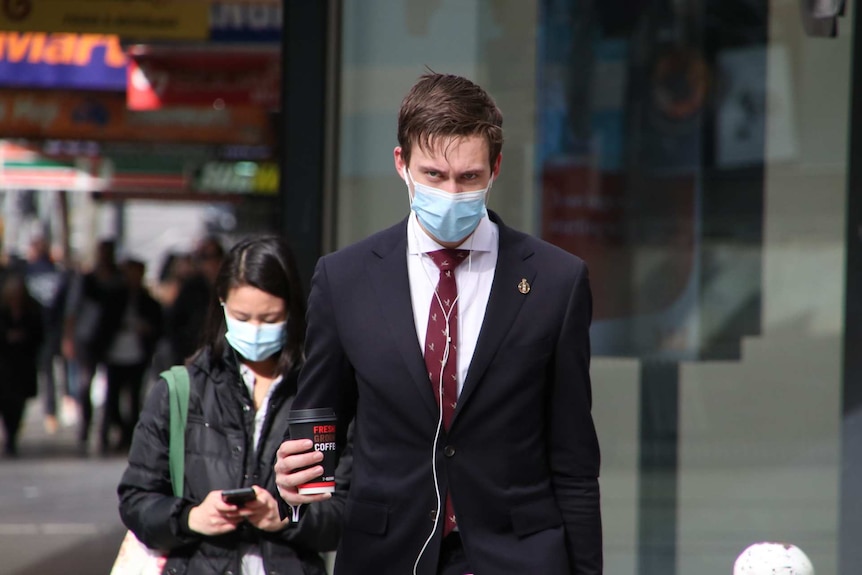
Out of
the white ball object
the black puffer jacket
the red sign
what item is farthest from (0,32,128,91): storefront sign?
the white ball object

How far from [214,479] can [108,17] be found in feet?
22.3

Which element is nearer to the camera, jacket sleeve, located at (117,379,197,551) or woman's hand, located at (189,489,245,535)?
woman's hand, located at (189,489,245,535)

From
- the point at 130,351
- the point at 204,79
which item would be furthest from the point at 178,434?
the point at 130,351

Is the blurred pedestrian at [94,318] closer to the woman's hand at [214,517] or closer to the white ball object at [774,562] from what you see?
the woman's hand at [214,517]

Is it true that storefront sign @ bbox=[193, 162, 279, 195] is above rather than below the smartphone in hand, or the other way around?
above

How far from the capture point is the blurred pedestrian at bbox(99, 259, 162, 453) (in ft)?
40.3

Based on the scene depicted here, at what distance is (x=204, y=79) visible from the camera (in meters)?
12.0

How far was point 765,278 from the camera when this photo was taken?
6.01m

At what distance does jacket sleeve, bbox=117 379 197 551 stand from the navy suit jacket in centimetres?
76

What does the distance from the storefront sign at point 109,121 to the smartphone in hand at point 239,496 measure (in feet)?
36.6

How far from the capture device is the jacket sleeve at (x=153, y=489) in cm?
336

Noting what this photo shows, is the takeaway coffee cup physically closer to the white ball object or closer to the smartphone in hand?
the smartphone in hand

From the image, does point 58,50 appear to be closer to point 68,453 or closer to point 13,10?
point 13,10

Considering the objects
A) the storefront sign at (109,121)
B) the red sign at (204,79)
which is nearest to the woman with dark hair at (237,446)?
the red sign at (204,79)
